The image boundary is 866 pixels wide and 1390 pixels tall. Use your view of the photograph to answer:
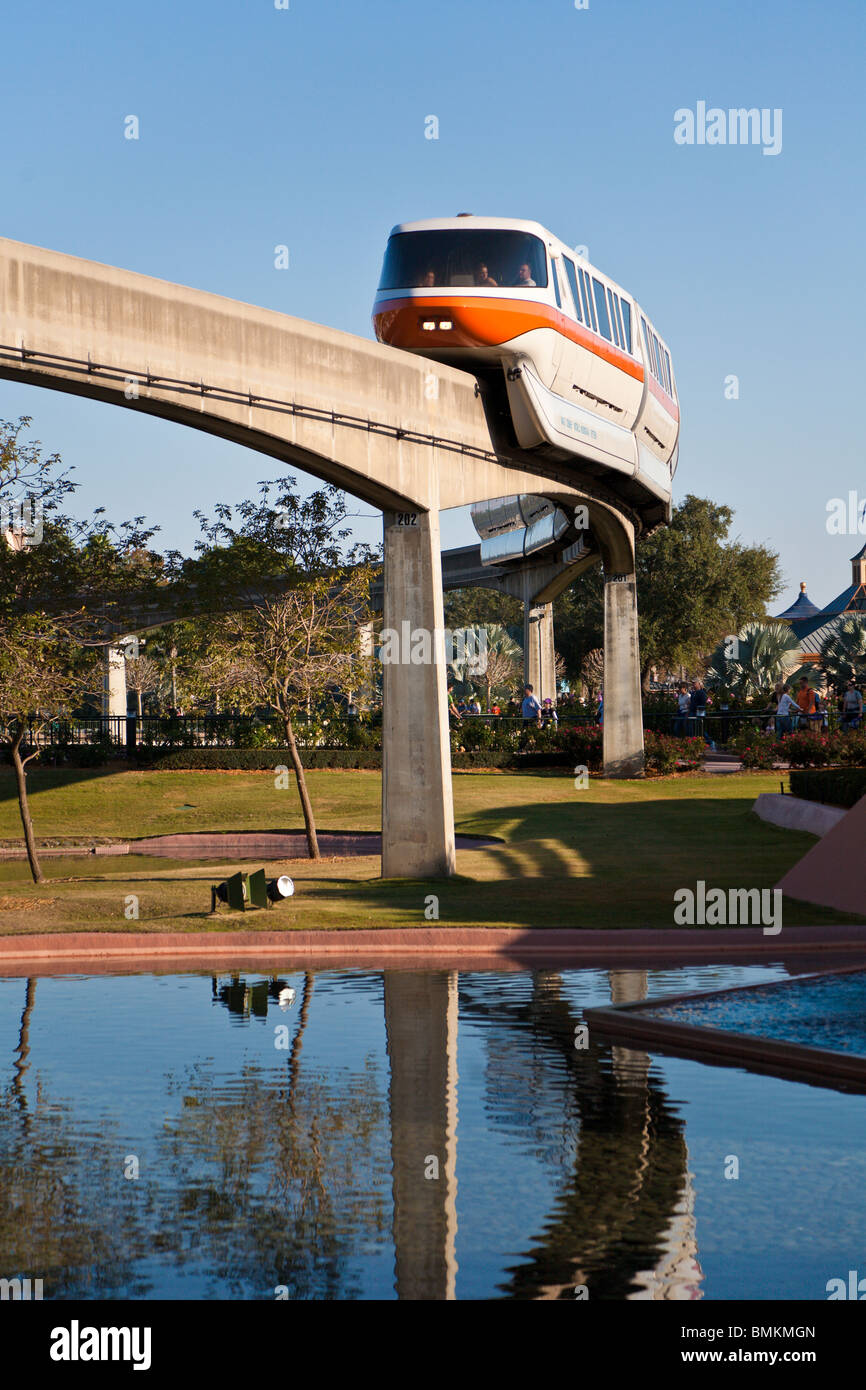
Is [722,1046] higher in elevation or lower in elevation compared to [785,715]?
lower

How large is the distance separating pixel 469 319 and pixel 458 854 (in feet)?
29.9

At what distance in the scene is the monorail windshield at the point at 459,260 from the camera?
75.7 ft

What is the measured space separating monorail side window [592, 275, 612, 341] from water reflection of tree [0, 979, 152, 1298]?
873 inches

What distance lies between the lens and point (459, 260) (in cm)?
2322

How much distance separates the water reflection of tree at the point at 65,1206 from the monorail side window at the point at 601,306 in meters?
22.2

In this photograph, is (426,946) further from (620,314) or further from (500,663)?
(500,663)

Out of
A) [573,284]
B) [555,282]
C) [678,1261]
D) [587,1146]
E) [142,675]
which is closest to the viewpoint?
[678,1261]

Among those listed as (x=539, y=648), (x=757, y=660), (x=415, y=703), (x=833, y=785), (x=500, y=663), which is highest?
(x=500, y=663)

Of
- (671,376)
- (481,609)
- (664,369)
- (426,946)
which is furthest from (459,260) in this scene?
(481,609)

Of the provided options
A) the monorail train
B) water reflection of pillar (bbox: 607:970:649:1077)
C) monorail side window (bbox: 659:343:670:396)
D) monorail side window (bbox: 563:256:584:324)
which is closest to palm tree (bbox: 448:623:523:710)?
monorail side window (bbox: 659:343:670:396)

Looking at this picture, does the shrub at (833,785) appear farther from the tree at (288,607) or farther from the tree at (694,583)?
the tree at (694,583)

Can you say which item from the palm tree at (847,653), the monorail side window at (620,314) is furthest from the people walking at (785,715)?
the monorail side window at (620,314)
